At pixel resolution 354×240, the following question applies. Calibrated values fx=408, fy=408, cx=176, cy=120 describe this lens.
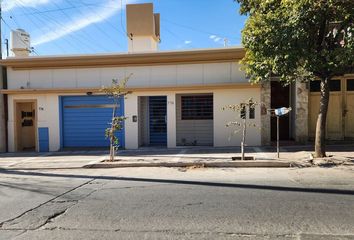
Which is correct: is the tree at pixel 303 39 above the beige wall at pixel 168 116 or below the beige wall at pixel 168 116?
above

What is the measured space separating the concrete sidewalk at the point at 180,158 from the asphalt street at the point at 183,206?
142 centimetres

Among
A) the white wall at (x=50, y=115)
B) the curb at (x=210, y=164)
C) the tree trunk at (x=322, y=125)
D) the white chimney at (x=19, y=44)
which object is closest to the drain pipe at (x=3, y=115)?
the white wall at (x=50, y=115)

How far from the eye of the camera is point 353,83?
17.2 meters

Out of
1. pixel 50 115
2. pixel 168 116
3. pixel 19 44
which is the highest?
pixel 19 44

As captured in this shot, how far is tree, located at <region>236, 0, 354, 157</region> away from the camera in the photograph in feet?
36.6

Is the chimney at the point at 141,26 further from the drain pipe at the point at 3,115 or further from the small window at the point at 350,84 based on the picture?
the small window at the point at 350,84

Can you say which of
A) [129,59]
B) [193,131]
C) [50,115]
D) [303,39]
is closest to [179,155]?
[193,131]

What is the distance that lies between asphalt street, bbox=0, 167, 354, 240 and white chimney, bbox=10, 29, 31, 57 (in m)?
12.1

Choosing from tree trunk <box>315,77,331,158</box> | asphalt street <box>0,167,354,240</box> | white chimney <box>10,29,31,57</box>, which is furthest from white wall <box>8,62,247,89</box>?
asphalt street <box>0,167,354,240</box>

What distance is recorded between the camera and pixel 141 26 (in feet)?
84.4

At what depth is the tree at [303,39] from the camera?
11.2 m

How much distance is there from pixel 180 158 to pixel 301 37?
5.67 meters

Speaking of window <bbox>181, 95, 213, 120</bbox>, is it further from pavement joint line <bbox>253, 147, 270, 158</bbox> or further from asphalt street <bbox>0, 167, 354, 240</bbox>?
asphalt street <bbox>0, 167, 354, 240</bbox>

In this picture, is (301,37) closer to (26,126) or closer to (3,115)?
(3,115)
